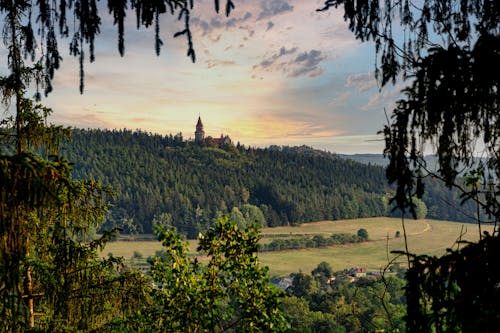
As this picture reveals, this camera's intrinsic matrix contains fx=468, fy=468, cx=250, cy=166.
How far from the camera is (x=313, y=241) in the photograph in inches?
7032

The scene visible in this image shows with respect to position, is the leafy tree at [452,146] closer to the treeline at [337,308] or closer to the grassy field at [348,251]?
the treeline at [337,308]

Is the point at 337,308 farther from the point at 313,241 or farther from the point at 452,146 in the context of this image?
the point at 313,241

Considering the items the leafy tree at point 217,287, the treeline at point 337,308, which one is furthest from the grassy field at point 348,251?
the leafy tree at point 217,287

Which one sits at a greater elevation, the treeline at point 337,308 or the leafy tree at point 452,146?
the leafy tree at point 452,146

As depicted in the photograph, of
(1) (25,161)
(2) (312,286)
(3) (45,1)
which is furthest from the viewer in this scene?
(2) (312,286)

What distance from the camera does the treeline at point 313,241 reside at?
169875 millimetres

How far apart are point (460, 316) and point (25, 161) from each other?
Answer: 3.22 m

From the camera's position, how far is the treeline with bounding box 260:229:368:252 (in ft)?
557

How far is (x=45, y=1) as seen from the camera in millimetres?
3967

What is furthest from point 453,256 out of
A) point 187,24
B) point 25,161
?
point 25,161

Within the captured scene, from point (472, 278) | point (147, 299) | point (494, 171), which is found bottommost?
point (147, 299)

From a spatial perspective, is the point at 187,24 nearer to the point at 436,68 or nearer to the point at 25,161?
the point at 25,161

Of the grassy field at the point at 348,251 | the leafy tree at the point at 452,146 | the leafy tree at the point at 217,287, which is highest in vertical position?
the leafy tree at the point at 452,146

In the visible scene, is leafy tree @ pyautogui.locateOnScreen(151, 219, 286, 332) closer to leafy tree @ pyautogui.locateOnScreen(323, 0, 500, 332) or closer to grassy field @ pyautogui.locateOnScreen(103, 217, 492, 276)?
leafy tree @ pyautogui.locateOnScreen(323, 0, 500, 332)
